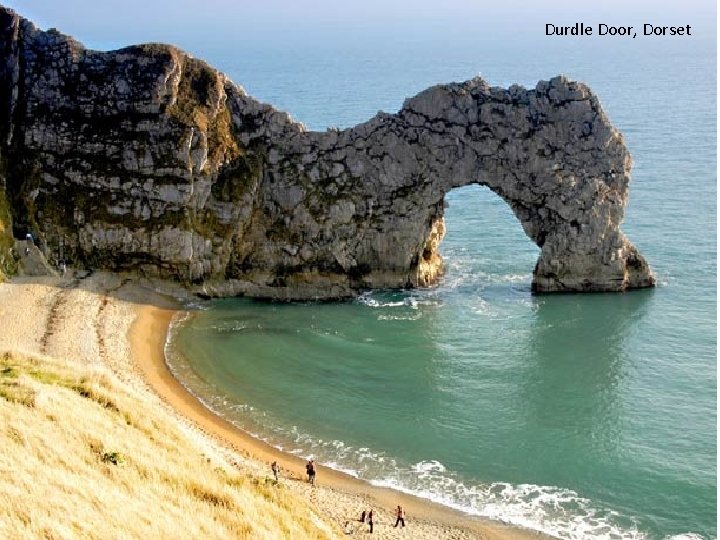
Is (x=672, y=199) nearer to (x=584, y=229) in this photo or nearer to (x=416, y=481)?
(x=584, y=229)

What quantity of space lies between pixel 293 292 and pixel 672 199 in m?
48.2

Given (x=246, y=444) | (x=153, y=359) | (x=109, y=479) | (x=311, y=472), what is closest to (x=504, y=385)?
(x=311, y=472)

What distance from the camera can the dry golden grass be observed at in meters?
20.6

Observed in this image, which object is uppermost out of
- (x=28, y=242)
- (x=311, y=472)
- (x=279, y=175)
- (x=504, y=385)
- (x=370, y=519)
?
(x=279, y=175)

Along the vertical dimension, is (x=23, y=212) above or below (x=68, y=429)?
above

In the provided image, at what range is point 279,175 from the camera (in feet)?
213

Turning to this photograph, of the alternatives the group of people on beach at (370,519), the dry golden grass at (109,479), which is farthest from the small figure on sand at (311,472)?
the dry golden grass at (109,479)

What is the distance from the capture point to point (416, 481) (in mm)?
41094

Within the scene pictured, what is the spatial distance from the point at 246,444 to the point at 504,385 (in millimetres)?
17733

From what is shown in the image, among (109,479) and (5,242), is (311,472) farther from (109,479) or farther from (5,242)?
(5,242)

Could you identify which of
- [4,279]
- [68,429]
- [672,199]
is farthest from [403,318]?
[672,199]

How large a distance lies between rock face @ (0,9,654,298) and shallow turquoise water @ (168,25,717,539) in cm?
390

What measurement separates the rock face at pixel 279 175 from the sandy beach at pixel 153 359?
12.8 ft

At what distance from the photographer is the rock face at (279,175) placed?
63469mm
